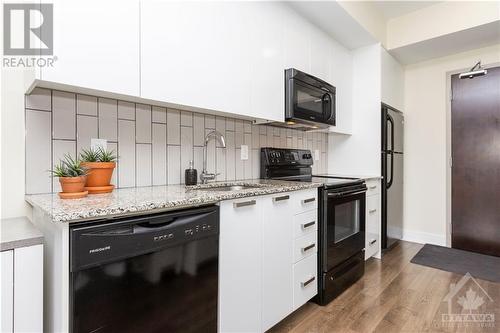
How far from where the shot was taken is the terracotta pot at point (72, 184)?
1.16 meters

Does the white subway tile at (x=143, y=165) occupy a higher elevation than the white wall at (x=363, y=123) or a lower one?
lower

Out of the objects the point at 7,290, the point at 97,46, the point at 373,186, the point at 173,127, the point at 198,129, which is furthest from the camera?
the point at 373,186

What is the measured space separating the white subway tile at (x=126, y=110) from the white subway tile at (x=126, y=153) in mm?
28

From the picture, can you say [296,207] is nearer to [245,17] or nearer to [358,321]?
[358,321]

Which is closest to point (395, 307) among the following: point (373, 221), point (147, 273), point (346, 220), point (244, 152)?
point (346, 220)

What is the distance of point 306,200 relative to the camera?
6.02 ft

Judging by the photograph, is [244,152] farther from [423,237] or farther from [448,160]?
[423,237]

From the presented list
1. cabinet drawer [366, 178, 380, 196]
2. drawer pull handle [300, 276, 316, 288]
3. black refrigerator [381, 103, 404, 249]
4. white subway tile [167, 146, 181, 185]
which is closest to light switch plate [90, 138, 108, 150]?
white subway tile [167, 146, 181, 185]

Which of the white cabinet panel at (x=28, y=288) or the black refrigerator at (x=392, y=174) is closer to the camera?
the white cabinet panel at (x=28, y=288)

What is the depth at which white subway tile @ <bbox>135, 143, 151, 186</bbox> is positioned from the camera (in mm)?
1629

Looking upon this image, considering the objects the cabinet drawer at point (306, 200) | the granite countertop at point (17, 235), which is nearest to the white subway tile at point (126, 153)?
the granite countertop at point (17, 235)

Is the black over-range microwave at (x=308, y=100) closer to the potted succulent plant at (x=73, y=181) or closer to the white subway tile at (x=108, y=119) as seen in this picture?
the white subway tile at (x=108, y=119)

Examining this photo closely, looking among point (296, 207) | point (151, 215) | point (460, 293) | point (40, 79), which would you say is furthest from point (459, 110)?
point (40, 79)

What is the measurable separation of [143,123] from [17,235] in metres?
0.86
